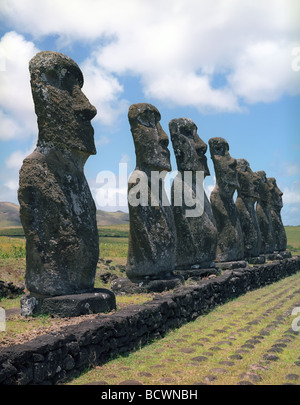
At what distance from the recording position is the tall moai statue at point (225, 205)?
1716 cm

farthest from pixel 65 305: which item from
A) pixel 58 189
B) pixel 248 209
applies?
pixel 248 209

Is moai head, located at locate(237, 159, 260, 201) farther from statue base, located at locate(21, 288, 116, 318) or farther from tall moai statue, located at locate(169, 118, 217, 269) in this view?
statue base, located at locate(21, 288, 116, 318)

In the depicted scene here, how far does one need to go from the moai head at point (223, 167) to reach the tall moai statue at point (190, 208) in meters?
2.90

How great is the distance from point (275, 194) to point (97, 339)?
22.5 meters

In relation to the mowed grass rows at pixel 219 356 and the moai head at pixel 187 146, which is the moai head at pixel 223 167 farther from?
the mowed grass rows at pixel 219 356

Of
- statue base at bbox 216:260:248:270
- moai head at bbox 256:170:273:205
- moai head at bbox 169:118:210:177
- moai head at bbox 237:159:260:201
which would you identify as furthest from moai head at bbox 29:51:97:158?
moai head at bbox 256:170:273:205

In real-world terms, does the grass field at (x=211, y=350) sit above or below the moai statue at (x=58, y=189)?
below

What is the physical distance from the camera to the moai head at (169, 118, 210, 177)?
14.4m

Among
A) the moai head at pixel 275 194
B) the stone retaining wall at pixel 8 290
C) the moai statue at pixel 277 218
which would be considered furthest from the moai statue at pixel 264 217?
the stone retaining wall at pixel 8 290

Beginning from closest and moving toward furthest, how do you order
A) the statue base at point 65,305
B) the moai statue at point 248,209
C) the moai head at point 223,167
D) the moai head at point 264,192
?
the statue base at point 65,305, the moai head at point 223,167, the moai statue at point 248,209, the moai head at point 264,192

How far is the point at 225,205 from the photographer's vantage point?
17.6 metres

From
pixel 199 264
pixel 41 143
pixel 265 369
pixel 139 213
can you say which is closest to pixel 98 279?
pixel 199 264

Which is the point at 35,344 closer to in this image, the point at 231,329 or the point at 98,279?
the point at 231,329

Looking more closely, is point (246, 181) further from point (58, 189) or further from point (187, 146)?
point (58, 189)
